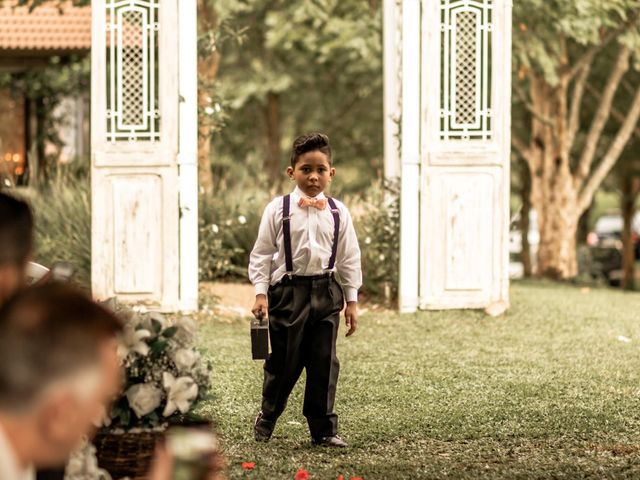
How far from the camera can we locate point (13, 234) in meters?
3.27

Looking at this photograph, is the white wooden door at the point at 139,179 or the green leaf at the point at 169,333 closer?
the green leaf at the point at 169,333

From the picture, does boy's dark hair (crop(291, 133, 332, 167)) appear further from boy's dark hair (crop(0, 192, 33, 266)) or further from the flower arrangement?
boy's dark hair (crop(0, 192, 33, 266))

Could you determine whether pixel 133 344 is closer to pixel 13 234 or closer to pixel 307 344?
pixel 13 234

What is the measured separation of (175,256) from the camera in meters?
11.8

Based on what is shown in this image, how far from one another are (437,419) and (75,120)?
18887 mm

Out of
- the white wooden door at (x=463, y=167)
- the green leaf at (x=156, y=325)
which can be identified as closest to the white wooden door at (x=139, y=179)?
the white wooden door at (x=463, y=167)

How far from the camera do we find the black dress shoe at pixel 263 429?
260 inches

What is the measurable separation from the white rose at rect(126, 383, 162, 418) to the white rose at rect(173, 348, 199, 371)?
11 centimetres

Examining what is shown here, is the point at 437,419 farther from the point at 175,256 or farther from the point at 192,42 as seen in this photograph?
the point at 192,42

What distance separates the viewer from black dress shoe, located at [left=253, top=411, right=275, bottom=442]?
260 inches

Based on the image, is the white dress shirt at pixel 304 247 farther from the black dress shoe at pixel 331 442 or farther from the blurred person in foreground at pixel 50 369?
the blurred person in foreground at pixel 50 369

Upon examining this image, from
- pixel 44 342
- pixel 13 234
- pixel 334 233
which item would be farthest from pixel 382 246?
pixel 44 342

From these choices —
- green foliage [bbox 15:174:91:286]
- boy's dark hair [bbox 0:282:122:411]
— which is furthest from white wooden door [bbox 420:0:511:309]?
boy's dark hair [bbox 0:282:122:411]

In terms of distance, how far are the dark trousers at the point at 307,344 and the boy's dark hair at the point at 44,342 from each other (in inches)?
159
